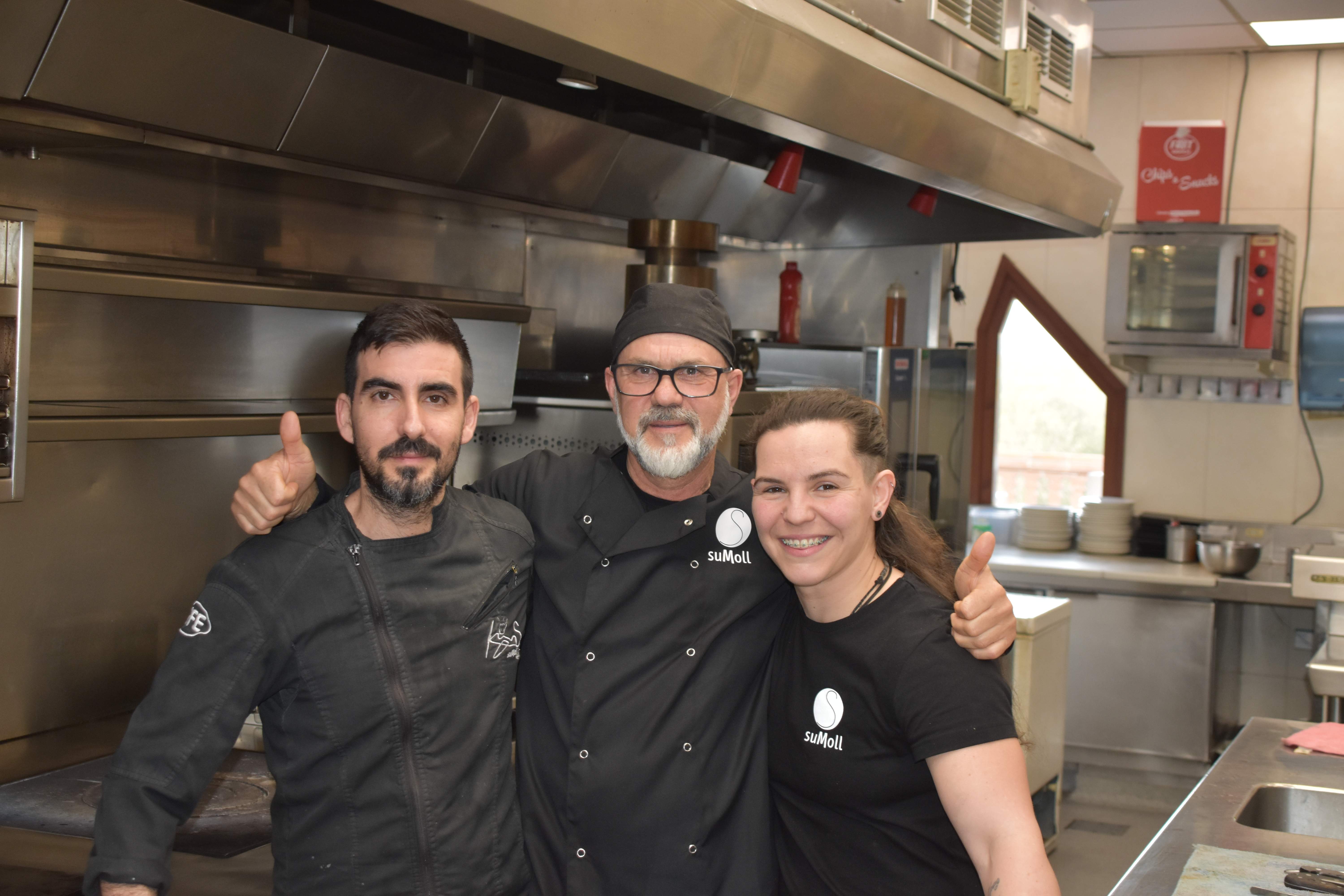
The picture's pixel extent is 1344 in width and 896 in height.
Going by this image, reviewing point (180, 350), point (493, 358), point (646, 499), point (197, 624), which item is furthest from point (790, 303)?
point (197, 624)

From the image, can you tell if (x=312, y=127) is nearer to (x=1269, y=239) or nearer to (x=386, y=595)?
(x=386, y=595)

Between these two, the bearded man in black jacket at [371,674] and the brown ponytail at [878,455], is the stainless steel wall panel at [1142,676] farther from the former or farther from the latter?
the bearded man in black jacket at [371,674]

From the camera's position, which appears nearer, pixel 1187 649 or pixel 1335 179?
pixel 1187 649

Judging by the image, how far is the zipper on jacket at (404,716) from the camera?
1.46 meters

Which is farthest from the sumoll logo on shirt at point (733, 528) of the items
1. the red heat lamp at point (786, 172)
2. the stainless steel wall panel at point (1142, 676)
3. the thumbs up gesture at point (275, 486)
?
the stainless steel wall panel at point (1142, 676)

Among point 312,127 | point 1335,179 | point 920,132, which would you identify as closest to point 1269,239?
point 1335,179

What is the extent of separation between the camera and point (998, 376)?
5.95 meters

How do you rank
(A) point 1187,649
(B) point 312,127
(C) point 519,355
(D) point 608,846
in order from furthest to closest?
1. (A) point 1187,649
2. (C) point 519,355
3. (B) point 312,127
4. (D) point 608,846

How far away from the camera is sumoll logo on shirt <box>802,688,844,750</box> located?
4.99ft

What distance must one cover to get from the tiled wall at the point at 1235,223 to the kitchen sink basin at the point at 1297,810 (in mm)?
3529

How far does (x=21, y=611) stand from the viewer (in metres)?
2.15

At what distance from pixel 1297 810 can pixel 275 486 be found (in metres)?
1.97

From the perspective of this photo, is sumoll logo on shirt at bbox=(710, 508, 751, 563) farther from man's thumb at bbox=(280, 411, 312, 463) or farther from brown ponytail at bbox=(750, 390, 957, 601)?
man's thumb at bbox=(280, 411, 312, 463)

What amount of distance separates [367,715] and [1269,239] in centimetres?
461
